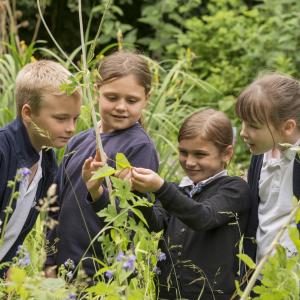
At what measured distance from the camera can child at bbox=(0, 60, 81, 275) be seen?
3396mm

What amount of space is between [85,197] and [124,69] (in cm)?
59

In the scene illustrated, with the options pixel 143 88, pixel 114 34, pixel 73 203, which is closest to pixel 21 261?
pixel 73 203

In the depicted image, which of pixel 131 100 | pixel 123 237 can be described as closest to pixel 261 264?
pixel 123 237

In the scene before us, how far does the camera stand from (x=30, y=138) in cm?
348

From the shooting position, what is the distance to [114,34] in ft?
29.8

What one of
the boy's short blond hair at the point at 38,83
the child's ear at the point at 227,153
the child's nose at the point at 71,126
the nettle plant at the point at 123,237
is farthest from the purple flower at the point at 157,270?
the boy's short blond hair at the point at 38,83

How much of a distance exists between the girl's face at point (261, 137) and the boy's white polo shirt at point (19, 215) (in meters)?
0.96

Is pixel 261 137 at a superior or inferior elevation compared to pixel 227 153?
superior

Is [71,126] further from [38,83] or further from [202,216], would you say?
[202,216]

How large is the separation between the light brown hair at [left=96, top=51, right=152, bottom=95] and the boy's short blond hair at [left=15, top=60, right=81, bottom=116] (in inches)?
6.6

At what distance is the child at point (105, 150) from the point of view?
342 centimetres

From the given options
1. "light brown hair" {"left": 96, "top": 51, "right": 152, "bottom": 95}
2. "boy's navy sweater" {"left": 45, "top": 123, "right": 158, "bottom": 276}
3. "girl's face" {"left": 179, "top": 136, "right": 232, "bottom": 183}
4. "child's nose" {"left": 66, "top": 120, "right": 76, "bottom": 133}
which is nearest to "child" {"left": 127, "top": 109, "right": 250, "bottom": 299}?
"girl's face" {"left": 179, "top": 136, "right": 232, "bottom": 183}

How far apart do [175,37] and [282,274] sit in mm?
6978

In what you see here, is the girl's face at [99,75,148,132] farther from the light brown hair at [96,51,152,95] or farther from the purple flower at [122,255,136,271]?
the purple flower at [122,255,136,271]
